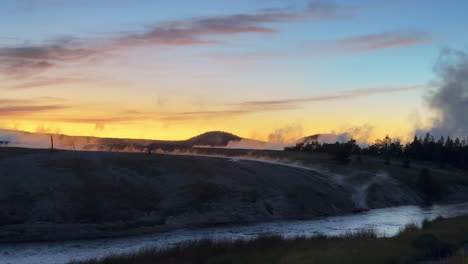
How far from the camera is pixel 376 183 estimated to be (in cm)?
10400

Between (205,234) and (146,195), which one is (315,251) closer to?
(205,234)

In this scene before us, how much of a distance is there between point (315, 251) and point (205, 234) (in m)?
20.7

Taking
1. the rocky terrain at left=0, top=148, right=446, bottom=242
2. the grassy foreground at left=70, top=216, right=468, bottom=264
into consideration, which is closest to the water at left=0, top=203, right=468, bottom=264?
the rocky terrain at left=0, top=148, right=446, bottom=242

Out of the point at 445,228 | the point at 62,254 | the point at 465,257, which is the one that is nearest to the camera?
the point at 465,257

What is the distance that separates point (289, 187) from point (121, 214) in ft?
104

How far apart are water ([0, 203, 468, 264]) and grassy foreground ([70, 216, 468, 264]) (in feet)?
24.0

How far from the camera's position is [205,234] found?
57156mm

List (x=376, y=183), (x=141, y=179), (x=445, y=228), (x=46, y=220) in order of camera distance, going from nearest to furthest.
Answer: (x=445, y=228) < (x=46, y=220) < (x=141, y=179) < (x=376, y=183)

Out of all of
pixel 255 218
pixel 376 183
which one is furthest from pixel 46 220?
pixel 376 183

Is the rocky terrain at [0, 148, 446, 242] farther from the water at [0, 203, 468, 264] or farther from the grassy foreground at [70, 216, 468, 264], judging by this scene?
the grassy foreground at [70, 216, 468, 264]

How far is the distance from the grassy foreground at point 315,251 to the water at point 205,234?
24.0 ft

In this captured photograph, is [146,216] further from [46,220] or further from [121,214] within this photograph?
[46,220]

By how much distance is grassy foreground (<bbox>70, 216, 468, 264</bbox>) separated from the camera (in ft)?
118

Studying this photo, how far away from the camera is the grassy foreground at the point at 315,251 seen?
35.9 meters
